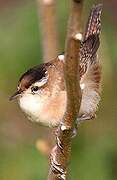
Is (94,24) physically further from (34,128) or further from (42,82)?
(34,128)

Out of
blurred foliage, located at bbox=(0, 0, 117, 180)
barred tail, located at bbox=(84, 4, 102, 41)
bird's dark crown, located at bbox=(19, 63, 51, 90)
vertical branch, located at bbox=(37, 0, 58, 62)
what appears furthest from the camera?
blurred foliage, located at bbox=(0, 0, 117, 180)

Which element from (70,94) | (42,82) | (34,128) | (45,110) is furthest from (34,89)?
(34,128)

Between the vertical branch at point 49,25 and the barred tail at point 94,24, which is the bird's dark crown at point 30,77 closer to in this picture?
the barred tail at point 94,24

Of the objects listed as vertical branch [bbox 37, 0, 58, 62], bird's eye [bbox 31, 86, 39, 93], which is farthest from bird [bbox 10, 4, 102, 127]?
vertical branch [bbox 37, 0, 58, 62]

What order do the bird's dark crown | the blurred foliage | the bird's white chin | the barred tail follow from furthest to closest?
1. the blurred foliage
2. the barred tail
3. the bird's dark crown
4. the bird's white chin

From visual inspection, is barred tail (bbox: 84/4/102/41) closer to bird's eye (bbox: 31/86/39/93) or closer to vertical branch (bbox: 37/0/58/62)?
bird's eye (bbox: 31/86/39/93)

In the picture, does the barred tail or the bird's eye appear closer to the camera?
the bird's eye
